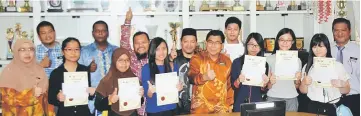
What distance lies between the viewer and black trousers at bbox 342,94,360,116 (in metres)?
4.10

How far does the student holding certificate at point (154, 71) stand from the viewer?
3752mm

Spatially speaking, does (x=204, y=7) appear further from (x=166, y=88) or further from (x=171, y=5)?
(x=166, y=88)

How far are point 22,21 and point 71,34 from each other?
0.62 m

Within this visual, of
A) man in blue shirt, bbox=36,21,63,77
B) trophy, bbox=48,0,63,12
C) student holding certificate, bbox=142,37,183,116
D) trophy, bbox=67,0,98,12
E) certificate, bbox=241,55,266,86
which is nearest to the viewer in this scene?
student holding certificate, bbox=142,37,183,116

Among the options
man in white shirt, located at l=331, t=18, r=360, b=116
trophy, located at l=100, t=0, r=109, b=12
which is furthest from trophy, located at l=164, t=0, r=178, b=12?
man in white shirt, located at l=331, t=18, r=360, b=116

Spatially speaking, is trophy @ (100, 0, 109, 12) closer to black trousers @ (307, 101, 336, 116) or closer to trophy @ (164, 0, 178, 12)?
trophy @ (164, 0, 178, 12)

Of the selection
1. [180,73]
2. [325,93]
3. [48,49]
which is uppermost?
[48,49]

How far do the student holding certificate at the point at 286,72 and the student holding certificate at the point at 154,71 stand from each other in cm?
91

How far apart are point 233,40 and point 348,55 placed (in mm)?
1130

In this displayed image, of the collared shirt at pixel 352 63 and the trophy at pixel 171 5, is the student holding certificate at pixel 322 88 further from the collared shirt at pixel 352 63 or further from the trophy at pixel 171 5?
the trophy at pixel 171 5

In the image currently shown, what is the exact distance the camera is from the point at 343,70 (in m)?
3.88

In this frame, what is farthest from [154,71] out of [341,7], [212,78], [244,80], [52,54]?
[341,7]

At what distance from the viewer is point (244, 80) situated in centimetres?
388

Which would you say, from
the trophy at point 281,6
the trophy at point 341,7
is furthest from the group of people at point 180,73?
the trophy at point 281,6
